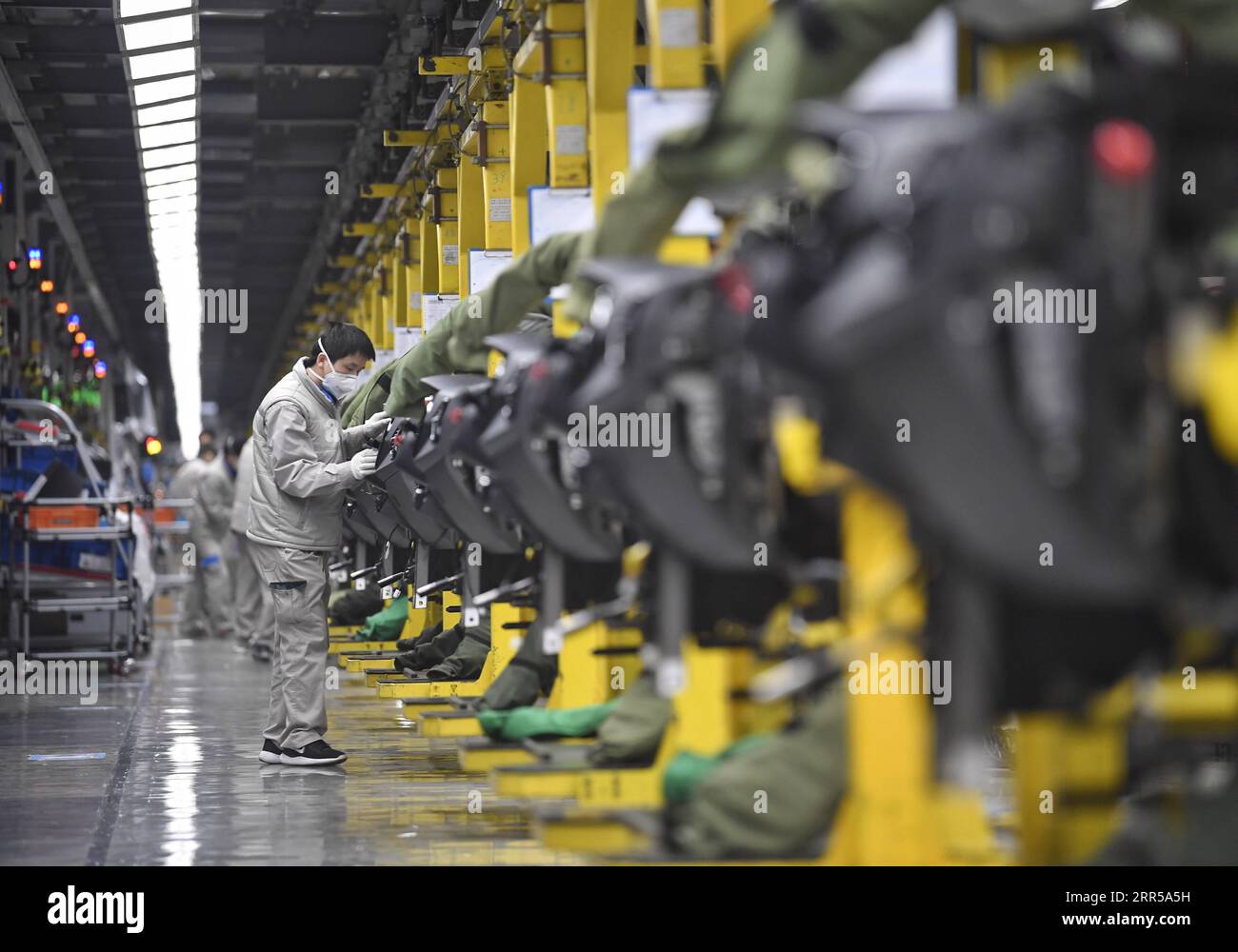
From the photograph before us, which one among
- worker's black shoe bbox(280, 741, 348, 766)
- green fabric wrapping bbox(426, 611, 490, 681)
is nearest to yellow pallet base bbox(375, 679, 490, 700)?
green fabric wrapping bbox(426, 611, 490, 681)

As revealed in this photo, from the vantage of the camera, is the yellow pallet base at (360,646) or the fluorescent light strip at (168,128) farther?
the fluorescent light strip at (168,128)

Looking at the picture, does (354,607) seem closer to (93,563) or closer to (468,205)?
(93,563)

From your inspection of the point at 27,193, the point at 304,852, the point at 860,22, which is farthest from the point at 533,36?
the point at 27,193

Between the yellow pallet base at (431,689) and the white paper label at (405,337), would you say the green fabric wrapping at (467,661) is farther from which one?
the white paper label at (405,337)

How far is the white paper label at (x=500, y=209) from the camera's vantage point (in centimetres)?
1136

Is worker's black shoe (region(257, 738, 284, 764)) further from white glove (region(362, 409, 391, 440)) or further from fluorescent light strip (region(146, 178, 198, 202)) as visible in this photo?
fluorescent light strip (region(146, 178, 198, 202))

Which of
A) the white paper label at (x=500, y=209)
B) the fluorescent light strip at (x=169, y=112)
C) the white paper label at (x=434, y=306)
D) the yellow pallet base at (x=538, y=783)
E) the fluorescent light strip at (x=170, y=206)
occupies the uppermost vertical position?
the fluorescent light strip at (x=170, y=206)

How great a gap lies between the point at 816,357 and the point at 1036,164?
1.48 ft

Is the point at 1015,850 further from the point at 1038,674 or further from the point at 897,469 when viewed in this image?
the point at 897,469

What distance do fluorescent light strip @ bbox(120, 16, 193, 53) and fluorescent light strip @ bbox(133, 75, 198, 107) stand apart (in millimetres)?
1306

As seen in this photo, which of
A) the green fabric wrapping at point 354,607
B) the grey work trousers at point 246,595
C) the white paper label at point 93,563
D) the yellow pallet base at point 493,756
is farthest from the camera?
the grey work trousers at point 246,595

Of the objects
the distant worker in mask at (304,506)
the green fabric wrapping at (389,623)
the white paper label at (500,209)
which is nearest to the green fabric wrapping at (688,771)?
the distant worker in mask at (304,506)

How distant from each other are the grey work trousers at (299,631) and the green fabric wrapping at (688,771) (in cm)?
429

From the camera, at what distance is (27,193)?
72.8ft
